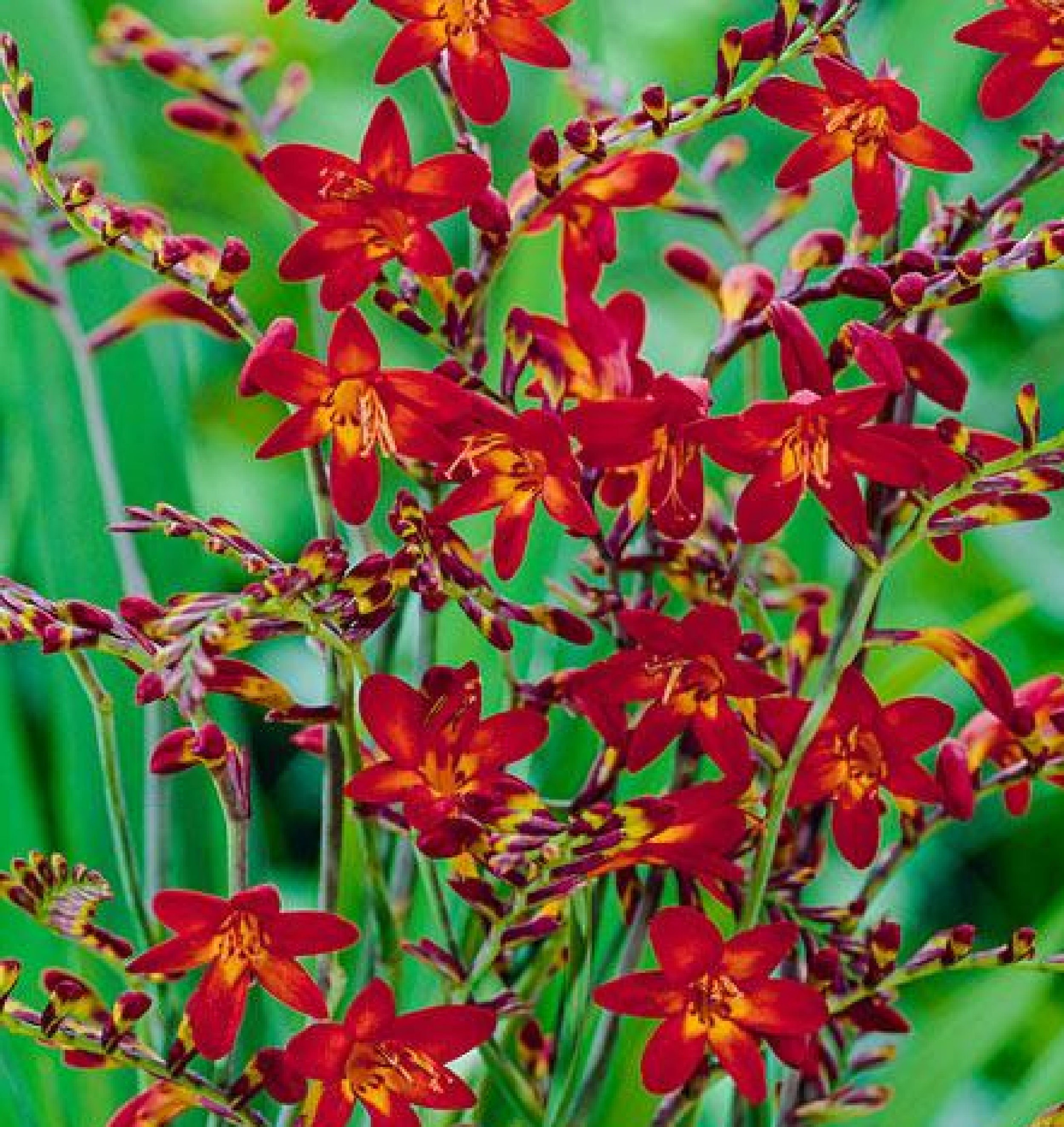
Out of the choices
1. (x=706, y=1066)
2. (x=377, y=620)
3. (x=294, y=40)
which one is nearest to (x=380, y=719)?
(x=377, y=620)

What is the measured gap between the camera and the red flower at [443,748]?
0.40 m

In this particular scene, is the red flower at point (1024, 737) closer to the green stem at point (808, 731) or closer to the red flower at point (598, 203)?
the green stem at point (808, 731)

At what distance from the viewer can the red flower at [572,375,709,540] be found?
1.28 feet

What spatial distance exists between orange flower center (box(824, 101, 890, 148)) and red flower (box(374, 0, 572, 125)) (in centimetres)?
6

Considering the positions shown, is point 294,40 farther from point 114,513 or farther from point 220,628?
point 220,628

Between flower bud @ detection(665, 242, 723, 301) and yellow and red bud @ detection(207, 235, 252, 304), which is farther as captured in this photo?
flower bud @ detection(665, 242, 723, 301)

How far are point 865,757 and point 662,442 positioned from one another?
96 mm

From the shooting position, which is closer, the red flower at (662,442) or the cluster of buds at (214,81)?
the red flower at (662,442)

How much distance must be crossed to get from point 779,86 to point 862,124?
0.07 feet

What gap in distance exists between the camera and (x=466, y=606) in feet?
1.31

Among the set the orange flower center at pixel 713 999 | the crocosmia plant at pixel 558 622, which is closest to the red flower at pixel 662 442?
the crocosmia plant at pixel 558 622

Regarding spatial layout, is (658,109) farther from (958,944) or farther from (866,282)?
(958,944)

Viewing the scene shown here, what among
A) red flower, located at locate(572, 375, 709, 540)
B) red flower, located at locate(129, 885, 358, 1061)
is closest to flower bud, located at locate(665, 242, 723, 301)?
red flower, located at locate(572, 375, 709, 540)

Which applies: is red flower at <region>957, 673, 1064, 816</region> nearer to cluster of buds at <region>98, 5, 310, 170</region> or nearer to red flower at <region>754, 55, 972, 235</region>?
red flower at <region>754, 55, 972, 235</region>
